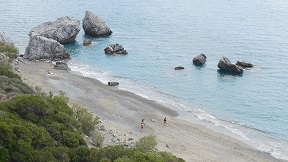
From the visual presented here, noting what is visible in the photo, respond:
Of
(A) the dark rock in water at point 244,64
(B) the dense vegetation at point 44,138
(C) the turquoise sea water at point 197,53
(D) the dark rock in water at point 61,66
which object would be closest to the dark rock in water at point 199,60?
(C) the turquoise sea water at point 197,53

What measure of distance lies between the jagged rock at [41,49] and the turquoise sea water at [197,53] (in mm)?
5347

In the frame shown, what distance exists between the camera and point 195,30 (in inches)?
4956

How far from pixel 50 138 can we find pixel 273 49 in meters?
87.8

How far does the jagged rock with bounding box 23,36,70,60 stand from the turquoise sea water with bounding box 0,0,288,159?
211 inches

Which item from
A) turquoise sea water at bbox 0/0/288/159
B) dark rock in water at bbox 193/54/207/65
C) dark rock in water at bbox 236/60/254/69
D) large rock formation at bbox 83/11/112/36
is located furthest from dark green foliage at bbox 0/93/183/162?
large rock formation at bbox 83/11/112/36

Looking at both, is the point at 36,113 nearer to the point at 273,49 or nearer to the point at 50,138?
the point at 50,138

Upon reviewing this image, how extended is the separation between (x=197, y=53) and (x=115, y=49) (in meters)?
23.0

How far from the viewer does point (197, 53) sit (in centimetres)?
10494

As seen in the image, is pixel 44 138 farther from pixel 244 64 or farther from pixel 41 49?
pixel 244 64

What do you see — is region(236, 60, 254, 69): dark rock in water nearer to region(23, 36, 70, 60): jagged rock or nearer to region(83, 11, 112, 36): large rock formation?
region(83, 11, 112, 36): large rock formation

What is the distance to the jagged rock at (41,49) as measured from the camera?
94463 mm

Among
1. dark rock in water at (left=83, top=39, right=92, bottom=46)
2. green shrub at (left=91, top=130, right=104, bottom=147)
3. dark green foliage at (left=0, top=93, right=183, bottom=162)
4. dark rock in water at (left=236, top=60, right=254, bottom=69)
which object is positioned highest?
dark green foliage at (left=0, top=93, right=183, bottom=162)

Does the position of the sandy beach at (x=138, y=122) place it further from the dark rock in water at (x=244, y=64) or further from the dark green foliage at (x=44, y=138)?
the dark rock in water at (x=244, y=64)

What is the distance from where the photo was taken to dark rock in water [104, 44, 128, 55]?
104125 mm
